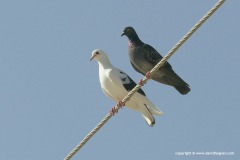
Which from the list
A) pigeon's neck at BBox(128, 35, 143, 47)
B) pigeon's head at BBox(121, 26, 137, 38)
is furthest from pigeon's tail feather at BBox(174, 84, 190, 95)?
pigeon's head at BBox(121, 26, 137, 38)

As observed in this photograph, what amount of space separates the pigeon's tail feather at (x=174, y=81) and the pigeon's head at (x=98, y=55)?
134 centimetres

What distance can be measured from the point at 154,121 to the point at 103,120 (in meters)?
2.53

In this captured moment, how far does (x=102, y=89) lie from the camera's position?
1175cm

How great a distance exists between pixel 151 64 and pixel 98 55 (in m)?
1.30

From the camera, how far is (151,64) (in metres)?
13.2

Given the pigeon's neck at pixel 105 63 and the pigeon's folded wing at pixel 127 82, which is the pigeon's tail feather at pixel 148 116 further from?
the pigeon's neck at pixel 105 63

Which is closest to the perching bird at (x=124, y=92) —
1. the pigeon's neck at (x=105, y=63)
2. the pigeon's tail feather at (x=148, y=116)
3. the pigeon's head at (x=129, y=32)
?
the pigeon's tail feather at (x=148, y=116)

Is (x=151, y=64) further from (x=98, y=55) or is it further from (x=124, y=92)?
(x=124, y=92)

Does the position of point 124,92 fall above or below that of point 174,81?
below

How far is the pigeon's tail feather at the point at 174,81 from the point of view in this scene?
42.5ft

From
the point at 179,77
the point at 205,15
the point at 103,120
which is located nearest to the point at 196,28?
the point at 205,15

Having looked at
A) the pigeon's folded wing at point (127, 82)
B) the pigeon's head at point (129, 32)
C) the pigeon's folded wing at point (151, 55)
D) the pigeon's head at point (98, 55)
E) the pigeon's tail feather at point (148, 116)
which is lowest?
the pigeon's tail feather at point (148, 116)

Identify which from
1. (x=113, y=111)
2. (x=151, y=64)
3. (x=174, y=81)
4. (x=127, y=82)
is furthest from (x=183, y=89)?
(x=113, y=111)

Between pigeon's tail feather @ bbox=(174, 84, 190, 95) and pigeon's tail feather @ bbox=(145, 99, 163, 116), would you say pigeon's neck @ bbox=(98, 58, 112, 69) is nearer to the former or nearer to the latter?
pigeon's tail feather @ bbox=(145, 99, 163, 116)
